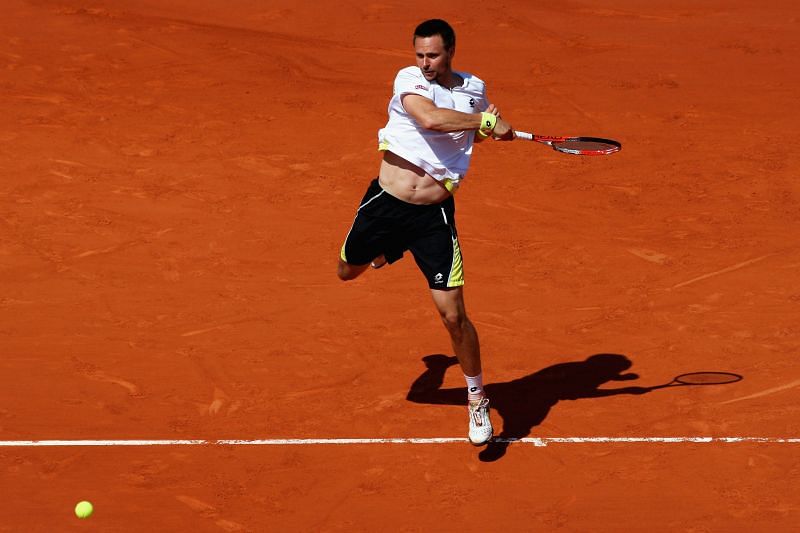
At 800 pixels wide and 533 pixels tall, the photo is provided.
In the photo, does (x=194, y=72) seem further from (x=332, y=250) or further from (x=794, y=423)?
(x=794, y=423)

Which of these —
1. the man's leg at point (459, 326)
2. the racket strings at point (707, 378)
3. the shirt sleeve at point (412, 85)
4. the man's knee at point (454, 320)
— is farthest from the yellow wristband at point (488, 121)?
the racket strings at point (707, 378)

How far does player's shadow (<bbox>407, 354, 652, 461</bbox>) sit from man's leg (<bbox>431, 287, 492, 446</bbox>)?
1.04 ft

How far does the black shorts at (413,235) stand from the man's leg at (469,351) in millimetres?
96

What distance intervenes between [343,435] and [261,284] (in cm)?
258

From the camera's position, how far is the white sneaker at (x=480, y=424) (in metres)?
8.55

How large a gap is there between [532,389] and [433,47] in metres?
2.78

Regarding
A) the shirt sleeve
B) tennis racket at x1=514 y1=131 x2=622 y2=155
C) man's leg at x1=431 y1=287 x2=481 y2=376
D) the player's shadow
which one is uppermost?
the shirt sleeve

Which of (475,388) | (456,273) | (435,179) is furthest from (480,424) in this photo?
(435,179)

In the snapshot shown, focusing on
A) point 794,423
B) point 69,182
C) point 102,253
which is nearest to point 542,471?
point 794,423

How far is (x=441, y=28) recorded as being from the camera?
26.6 ft

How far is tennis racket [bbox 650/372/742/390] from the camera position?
950 centimetres

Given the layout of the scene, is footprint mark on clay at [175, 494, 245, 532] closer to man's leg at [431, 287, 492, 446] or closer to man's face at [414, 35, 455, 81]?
man's leg at [431, 287, 492, 446]

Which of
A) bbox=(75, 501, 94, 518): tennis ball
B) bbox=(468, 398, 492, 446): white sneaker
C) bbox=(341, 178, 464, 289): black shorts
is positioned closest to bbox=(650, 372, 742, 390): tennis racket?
bbox=(468, 398, 492, 446): white sneaker

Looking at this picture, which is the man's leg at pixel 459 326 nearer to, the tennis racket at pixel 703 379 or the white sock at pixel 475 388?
the white sock at pixel 475 388
